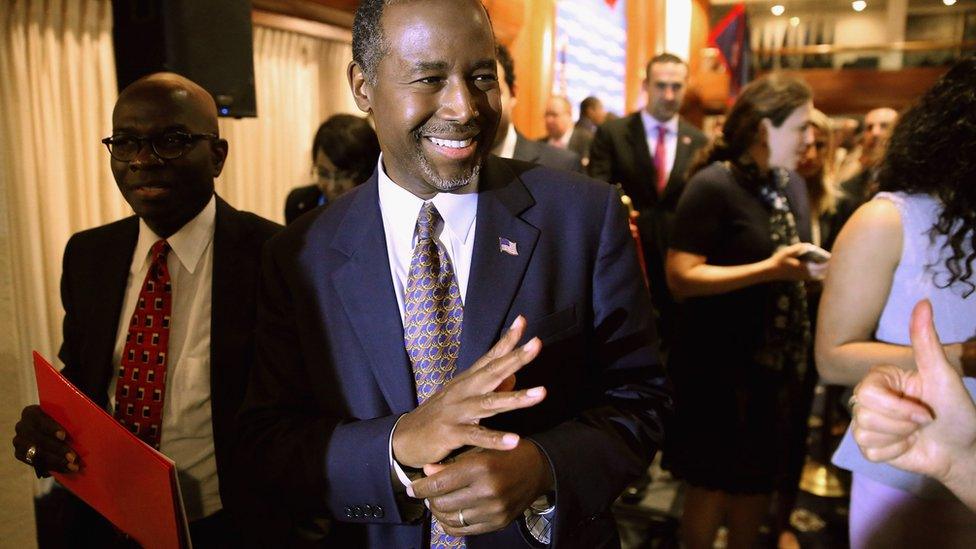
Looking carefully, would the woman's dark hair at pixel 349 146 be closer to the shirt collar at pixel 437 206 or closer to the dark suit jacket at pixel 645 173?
the shirt collar at pixel 437 206

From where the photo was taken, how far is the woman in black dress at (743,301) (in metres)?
2.29

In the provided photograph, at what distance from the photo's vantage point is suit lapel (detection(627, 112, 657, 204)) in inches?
155

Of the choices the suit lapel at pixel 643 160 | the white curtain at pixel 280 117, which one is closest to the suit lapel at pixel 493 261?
the suit lapel at pixel 643 160

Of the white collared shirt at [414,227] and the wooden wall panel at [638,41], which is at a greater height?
the wooden wall panel at [638,41]

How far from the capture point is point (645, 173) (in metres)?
3.94

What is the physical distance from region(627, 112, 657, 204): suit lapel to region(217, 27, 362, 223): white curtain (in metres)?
2.09

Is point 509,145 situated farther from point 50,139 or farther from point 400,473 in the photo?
point 400,473

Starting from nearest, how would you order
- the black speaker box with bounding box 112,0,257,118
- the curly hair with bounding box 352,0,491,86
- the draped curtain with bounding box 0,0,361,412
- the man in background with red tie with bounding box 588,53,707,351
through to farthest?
the curly hair with bounding box 352,0,491,86 → the black speaker box with bounding box 112,0,257,118 → the draped curtain with bounding box 0,0,361,412 → the man in background with red tie with bounding box 588,53,707,351

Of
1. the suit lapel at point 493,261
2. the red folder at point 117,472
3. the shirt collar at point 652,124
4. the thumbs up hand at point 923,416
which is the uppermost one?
the shirt collar at point 652,124

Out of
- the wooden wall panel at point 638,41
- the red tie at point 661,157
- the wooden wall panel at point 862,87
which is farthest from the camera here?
the wooden wall panel at point 862,87

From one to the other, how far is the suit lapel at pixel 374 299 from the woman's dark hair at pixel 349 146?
1.44m

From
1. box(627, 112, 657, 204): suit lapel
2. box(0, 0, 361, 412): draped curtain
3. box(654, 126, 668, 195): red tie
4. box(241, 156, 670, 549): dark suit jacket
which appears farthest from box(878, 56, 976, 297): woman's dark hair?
box(0, 0, 361, 412): draped curtain

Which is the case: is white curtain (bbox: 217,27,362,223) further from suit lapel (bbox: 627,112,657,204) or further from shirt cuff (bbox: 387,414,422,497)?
shirt cuff (bbox: 387,414,422,497)

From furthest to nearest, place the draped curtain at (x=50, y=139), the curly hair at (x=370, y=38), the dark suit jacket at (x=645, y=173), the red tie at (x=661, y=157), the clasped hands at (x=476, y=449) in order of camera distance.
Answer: the red tie at (x=661, y=157)
the dark suit jacket at (x=645, y=173)
the draped curtain at (x=50, y=139)
the curly hair at (x=370, y=38)
the clasped hands at (x=476, y=449)
